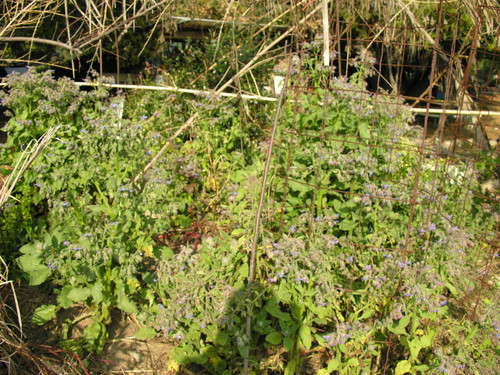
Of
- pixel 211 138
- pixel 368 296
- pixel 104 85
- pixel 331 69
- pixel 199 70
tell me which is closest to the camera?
pixel 368 296

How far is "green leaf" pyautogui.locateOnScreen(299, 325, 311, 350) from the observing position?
2109mm

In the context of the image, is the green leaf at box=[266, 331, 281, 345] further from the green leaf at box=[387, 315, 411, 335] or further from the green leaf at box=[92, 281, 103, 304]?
the green leaf at box=[92, 281, 103, 304]

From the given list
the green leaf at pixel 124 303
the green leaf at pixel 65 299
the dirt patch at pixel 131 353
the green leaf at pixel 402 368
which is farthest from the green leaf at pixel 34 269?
the green leaf at pixel 402 368

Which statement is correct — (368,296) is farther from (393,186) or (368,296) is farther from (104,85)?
(104,85)

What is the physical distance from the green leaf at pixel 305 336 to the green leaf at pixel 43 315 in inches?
54.7

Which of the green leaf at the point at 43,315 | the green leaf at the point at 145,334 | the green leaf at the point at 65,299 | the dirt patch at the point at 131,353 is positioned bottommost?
the dirt patch at the point at 131,353

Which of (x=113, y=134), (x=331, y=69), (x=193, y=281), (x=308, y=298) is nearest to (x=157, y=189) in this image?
(x=113, y=134)

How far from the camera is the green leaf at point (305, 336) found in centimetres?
211

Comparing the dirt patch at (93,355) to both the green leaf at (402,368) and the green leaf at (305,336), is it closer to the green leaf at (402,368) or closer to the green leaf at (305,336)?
the green leaf at (305,336)

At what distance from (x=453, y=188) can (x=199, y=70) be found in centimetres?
357

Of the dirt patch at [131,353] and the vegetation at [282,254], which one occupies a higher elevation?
the vegetation at [282,254]

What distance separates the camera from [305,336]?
6.97ft

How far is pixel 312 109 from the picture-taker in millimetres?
3203

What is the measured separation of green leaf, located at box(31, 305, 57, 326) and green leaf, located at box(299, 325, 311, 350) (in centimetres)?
139
